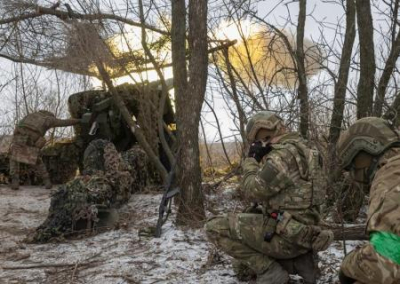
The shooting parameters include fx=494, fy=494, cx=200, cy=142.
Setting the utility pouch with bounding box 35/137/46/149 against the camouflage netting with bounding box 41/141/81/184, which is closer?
the utility pouch with bounding box 35/137/46/149

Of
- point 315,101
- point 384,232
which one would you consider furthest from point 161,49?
point 384,232

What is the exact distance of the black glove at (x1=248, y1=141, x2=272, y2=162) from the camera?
3789mm

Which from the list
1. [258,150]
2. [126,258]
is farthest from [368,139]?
[126,258]

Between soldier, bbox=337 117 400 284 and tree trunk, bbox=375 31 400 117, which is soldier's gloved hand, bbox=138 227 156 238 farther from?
soldier, bbox=337 117 400 284

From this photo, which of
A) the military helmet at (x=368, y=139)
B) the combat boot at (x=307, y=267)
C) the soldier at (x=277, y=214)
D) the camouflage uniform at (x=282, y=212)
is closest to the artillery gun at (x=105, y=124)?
the soldier at (x=277, y=214)

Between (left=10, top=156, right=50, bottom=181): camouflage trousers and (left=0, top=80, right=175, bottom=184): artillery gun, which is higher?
(left=0, top=80, right=175, bottom=184): artillery gun

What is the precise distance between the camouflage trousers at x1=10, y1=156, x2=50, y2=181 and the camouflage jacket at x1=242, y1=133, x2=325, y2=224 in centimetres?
723

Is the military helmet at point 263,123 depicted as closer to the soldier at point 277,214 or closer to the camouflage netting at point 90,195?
the soldier at point 277,214

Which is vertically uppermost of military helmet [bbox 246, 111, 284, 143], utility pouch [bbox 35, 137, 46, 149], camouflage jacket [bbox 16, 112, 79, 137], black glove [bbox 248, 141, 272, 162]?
camouflage jacket [bbox 16, 112, 79, 137]

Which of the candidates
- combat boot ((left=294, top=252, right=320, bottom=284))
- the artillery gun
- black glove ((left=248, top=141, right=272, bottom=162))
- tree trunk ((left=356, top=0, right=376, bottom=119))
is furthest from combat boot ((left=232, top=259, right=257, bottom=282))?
the artillery gun

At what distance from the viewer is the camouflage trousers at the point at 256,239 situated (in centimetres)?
357

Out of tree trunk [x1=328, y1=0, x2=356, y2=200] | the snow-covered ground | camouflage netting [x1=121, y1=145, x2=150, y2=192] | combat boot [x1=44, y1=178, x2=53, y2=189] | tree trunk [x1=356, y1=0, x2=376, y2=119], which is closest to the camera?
the snow-covered ground

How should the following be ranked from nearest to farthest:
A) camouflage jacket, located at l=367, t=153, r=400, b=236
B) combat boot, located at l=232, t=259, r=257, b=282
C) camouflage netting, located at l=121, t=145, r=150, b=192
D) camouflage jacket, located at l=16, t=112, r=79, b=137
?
1. camouflage jacket, located at l=367, t=153, r=400, b=236
2. combat boot, located at l=232, t=259, r=257, b=282
3. camouflage netting, located at l=121, t=145, r=150, b=192
4. camouflage jacket, located at l=16, t=112, r=79, b=137

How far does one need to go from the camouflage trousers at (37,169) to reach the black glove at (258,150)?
7.12 meters
